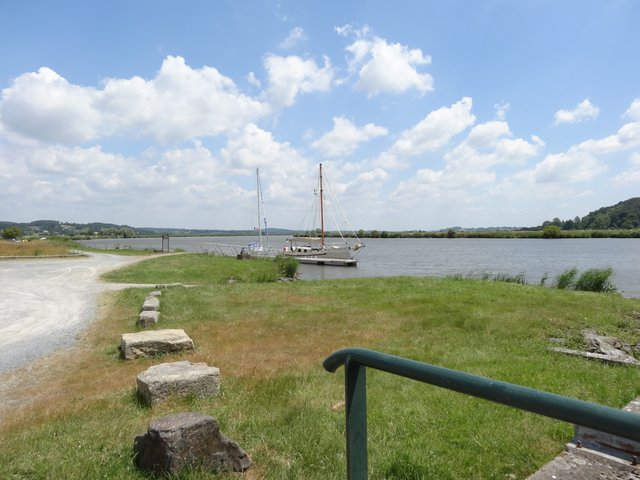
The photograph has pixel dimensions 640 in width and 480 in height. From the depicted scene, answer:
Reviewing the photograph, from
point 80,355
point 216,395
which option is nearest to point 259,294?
point 80,355

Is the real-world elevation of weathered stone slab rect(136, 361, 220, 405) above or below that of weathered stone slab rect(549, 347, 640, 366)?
above

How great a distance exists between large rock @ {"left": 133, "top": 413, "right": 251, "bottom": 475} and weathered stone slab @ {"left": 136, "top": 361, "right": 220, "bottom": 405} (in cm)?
168

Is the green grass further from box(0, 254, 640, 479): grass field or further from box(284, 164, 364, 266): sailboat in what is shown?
box(284, 164, 364, 266): sailboat

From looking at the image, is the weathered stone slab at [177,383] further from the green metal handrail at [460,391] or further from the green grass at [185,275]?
the green grass at [185,275]

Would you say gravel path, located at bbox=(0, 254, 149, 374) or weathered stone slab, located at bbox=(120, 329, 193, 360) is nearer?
weathered stone slab, located at bbox=(120, 329, 193, 360)

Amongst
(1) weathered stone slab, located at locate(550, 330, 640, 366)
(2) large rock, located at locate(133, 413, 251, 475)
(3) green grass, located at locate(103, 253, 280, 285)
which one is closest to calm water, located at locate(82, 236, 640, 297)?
(3) green grass, located at locate(103, 253, 280, 285)

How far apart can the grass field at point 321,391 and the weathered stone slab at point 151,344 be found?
0.99 ft

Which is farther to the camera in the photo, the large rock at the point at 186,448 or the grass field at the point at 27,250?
the grass field at the point at 27,250

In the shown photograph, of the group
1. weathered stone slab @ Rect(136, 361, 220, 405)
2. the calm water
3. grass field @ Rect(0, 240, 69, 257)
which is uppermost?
grass field @ Rect(0, 240, 69, 257)

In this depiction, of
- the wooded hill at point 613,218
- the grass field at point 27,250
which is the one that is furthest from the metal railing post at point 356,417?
the wooded hill at point 613,218

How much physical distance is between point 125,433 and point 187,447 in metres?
1.36

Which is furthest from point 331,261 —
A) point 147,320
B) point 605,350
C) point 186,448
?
point 186,448

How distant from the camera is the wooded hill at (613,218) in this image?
404 feet

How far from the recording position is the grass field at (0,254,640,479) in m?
4.23
